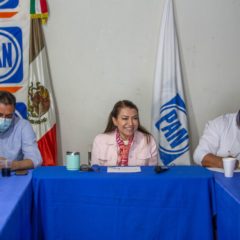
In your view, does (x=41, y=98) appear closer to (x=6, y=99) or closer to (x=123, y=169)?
(x=6, y=99)

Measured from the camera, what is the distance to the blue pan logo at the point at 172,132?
346 cm

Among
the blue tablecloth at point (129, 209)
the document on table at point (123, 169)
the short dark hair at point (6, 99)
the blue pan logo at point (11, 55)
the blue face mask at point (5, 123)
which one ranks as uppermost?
the blue pan logo at point (11, 55)

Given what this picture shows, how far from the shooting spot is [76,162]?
2.34 meters

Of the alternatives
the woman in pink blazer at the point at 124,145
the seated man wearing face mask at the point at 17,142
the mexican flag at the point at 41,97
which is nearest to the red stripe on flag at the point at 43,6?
the mexican flag at the point at 41,97

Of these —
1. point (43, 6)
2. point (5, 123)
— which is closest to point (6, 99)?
point (5, 123)

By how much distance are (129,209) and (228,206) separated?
55 centimetres

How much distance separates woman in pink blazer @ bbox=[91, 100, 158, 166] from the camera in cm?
272

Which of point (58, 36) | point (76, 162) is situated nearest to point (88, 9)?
point (58, 36)

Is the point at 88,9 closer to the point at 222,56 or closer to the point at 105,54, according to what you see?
the point at 105,54

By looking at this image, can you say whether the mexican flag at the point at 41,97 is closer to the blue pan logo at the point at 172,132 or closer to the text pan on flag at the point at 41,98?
the text pan on flag at the point at 41,98

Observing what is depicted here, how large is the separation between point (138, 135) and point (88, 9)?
1.36 meters

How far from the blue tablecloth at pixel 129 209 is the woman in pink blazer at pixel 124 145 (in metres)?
0.60

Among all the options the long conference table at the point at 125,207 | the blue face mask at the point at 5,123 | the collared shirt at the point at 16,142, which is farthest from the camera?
the collared shirt at the point at 16,142

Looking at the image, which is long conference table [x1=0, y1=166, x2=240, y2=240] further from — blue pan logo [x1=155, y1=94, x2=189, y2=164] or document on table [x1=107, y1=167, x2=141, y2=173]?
blue pan logo [x1=155, y1=94, x2=189, y2=164]
